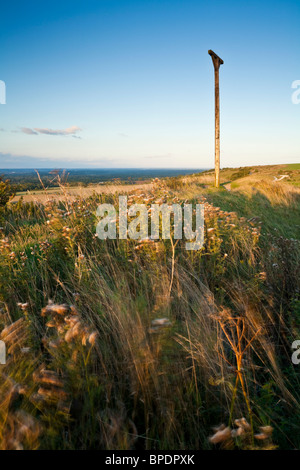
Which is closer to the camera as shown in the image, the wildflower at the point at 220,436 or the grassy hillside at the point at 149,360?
the wildflower at the point at 220,436

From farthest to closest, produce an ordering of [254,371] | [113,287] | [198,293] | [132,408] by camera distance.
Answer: [113,287] < [198,293] < [254,371] < [132,408]

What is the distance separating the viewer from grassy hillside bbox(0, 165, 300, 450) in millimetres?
1331

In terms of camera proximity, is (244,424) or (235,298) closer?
(244,424)

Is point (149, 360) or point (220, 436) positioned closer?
point (220, 436)

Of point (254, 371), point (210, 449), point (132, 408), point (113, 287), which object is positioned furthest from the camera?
point (113, 287)

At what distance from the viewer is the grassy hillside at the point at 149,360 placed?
133 cm

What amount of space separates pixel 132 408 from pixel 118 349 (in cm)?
41

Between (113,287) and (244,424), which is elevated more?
(113,287)

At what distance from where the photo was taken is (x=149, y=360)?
64.9 inches

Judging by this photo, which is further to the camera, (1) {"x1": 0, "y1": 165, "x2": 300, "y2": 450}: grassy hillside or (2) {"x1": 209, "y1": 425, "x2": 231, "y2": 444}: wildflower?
(1) {"x1": 0, "y1": 165, "x2": 300, "y2": 450}: grassy hillside
